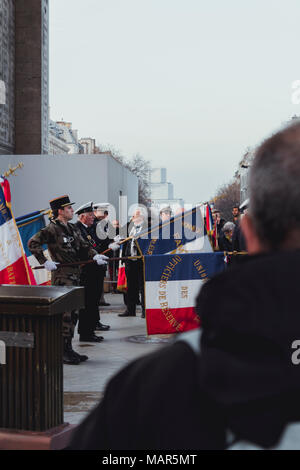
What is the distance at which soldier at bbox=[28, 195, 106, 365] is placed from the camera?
7688 millimetres

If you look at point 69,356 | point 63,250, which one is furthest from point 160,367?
point 63,250

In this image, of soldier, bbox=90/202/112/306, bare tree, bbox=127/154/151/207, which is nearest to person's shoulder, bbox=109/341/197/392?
soldier, bbox=90/202/112/306

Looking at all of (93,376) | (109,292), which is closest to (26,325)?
(93,376)

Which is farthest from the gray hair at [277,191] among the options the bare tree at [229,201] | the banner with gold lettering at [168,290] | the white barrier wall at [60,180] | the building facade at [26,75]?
the bare tree at [229,201]

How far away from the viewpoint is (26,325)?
4188 millimetres

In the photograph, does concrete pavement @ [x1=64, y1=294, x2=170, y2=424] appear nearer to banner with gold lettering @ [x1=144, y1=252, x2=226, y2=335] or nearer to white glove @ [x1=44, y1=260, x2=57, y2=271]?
banner with gold lettering @ [x1=144, y1=252, x2=226, y2=335]

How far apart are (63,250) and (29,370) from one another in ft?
12.6

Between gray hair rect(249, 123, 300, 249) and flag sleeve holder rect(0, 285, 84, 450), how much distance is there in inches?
122

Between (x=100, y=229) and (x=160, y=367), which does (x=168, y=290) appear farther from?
(x=160, y=367)

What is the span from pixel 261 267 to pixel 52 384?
11.1 feet

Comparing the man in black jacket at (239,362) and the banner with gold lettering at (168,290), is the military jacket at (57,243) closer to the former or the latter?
the banner with gold lettering at (168,290)

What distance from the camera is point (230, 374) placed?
3.42ft

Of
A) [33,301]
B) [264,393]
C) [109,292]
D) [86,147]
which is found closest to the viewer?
[264,393]
